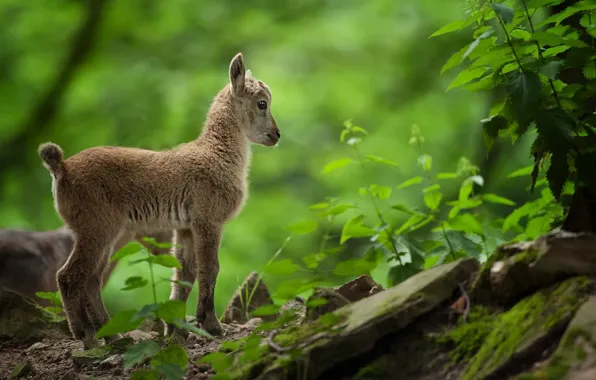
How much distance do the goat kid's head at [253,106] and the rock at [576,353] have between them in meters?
3.16

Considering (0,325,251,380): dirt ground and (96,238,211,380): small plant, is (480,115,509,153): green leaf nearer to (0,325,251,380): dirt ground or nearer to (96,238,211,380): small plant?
(96,238,211,380): small plant

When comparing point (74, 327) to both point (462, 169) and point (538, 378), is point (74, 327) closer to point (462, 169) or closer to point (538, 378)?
point (462, 169)

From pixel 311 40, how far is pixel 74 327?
6.04 m

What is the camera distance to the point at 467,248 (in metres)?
4.57

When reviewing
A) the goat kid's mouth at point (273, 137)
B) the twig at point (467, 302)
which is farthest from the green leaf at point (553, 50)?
the goat kid's mouth at point (273, 137)

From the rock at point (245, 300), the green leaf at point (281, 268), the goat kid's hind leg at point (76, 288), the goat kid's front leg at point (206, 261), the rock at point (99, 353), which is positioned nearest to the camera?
the green leaf at point (281, 268)

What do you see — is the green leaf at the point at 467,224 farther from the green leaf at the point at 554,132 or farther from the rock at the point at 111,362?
the rock at the point at 111,362

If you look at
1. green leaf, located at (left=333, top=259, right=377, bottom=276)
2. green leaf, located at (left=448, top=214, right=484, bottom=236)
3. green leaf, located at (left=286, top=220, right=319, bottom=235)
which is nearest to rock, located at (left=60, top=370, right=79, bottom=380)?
green leaf, located at (left=286, top=220, right=319, bottom=235)

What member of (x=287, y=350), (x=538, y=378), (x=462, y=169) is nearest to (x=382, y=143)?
(x=462, y=169)

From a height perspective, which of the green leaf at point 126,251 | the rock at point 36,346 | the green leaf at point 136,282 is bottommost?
the rock at point 36,346

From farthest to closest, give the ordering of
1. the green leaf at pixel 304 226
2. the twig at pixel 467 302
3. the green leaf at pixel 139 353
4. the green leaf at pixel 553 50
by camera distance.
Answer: the green leaf at pixel 304 226 → the green leaf at pixel 553 50 → the green leaf at pixel 139 353 → the twig at pixel 467 302

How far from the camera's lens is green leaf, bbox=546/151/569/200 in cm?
305

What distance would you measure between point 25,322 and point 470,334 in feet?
10.4

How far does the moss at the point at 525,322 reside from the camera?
262cm
